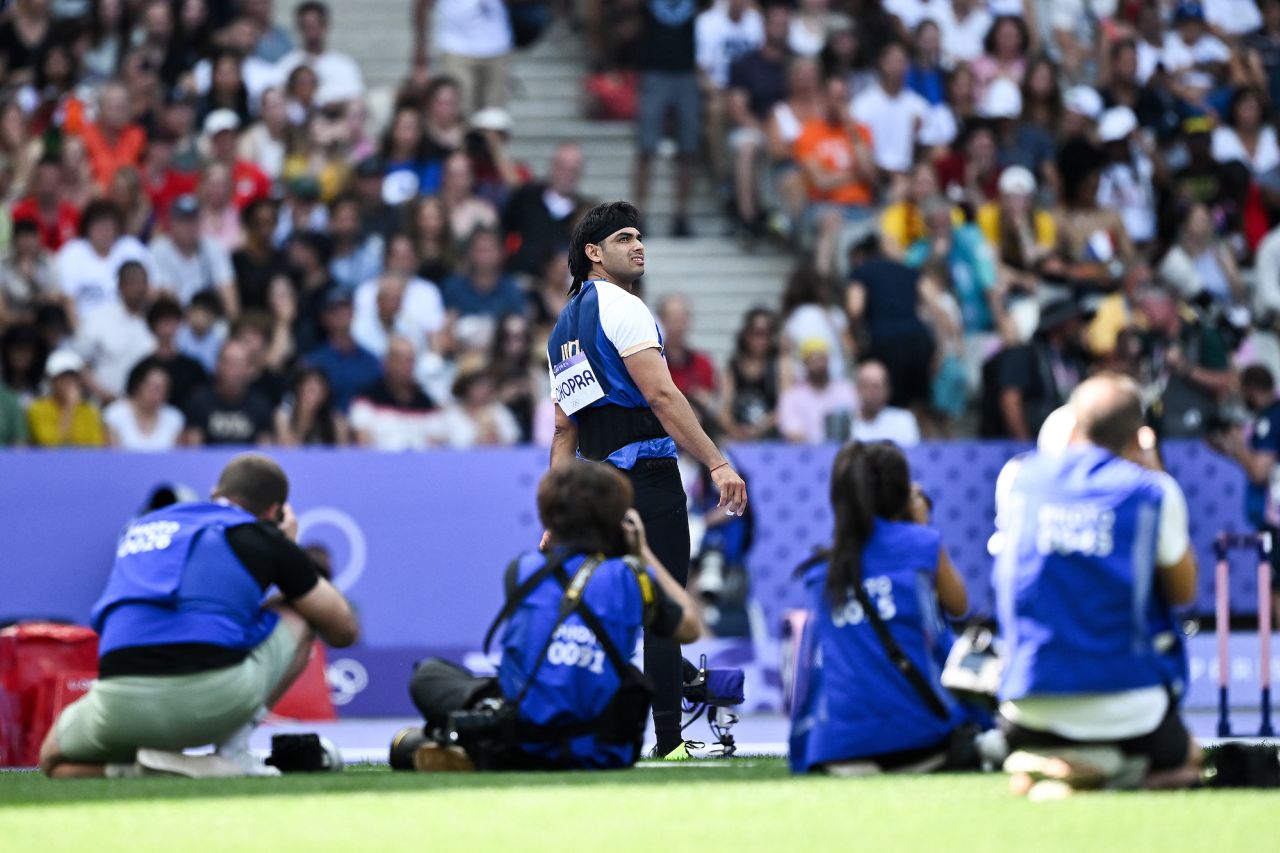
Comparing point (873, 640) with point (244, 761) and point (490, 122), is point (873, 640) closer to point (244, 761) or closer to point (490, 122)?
point (244, 761)

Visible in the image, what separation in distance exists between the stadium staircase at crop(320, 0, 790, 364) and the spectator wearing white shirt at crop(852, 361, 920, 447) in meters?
2.31

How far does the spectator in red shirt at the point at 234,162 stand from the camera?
17859mm

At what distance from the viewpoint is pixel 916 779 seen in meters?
7.76

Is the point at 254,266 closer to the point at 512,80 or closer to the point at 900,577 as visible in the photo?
the point at 512,80

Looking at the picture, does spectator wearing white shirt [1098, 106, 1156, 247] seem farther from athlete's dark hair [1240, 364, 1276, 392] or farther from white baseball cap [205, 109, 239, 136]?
white baseball cap [205, 109, 239, 136]

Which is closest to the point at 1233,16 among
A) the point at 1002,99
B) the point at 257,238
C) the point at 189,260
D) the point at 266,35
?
the point at 1002,99

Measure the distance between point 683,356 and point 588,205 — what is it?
2.02 m

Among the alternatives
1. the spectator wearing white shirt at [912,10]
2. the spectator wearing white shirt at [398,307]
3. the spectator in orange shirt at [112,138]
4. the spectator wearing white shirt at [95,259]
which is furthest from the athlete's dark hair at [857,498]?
the spectator wearing white shirt at [912,10]

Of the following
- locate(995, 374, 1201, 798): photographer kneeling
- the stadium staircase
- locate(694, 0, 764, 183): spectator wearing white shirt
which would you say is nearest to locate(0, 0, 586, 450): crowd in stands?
the stadium staircase

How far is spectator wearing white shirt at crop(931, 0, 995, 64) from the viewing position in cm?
2097

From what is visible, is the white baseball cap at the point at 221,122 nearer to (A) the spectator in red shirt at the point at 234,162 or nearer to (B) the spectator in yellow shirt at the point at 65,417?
(A) the spectator in red shirt at the point at 234,162

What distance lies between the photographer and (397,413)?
16125mm

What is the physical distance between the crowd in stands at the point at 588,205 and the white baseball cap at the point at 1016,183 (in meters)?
0.03

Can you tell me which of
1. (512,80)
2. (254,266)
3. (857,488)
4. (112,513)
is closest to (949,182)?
(512,80)
